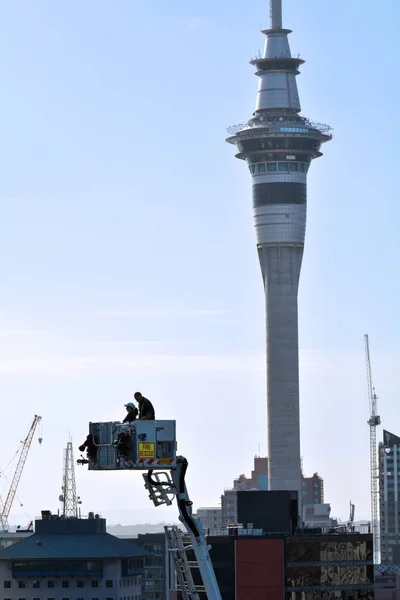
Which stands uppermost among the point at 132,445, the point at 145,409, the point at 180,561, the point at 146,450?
the point at 145,409

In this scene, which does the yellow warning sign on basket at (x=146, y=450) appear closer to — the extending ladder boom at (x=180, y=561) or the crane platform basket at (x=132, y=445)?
the crane platform basket at (x=132, y=445)

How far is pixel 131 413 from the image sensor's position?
124ft

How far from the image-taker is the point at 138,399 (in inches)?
1476

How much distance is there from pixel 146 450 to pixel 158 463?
0.50 metres

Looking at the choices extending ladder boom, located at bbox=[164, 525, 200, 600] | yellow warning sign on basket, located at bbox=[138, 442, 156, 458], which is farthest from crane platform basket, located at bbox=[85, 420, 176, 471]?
extending ladder boom, located at bbox=[164, 525, 200, 600]

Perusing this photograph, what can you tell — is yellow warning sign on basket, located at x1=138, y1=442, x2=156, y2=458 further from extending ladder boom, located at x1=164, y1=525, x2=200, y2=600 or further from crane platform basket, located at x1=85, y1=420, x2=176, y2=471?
extending ladder boom, located at x1=164, y1=525, x2=200, y2=600

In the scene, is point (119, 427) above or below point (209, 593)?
above

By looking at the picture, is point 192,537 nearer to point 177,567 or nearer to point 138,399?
point 177,567

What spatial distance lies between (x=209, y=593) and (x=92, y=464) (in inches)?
154

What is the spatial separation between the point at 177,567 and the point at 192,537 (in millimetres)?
879

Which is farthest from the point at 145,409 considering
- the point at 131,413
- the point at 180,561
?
the point at 180,561

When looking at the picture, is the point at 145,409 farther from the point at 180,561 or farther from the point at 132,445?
the point at 180,561

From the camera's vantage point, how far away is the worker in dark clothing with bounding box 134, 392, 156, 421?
37062 mm

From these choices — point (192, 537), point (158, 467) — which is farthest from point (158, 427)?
point (192, 537)
